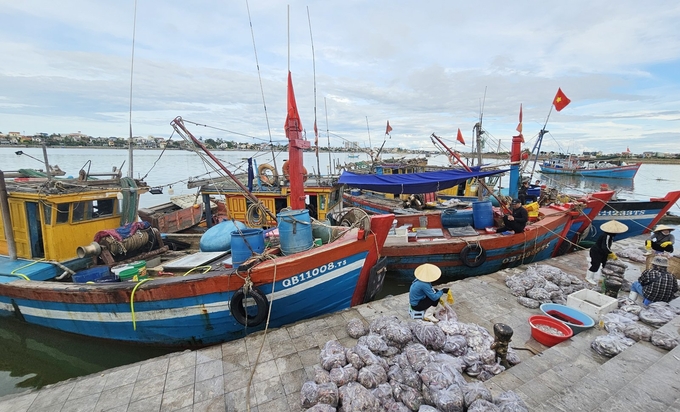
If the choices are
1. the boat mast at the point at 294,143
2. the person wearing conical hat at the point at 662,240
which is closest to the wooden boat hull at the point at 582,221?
the person wearing conical hat at the point at 662,240

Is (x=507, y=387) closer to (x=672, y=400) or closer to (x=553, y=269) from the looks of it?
(x=672, y=400)

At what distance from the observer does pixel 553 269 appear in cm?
669

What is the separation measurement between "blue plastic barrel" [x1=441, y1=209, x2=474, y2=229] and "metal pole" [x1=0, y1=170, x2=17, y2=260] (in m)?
10.8

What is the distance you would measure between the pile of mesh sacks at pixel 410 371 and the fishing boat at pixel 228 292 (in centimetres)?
111

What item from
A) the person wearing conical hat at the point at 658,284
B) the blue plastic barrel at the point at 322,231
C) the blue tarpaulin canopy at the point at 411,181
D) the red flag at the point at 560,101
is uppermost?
the red flag at the point at 560,101

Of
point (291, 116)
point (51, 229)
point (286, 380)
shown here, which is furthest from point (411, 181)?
point (51, 229)

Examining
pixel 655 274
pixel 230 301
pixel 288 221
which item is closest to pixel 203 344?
pixel 230 301

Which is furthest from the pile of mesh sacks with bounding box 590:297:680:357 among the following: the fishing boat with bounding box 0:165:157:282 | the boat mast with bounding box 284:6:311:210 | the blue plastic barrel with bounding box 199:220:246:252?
the fishing boat with bounding box 0:165:157:282

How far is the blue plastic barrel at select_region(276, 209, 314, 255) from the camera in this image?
17.5 ft

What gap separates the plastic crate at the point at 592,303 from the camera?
477 cm

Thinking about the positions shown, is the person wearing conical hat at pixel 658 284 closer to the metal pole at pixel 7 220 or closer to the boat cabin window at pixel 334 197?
the boat cabin window at pixel 334 197

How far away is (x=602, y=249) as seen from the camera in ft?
20.6

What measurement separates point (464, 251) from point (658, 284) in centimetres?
354

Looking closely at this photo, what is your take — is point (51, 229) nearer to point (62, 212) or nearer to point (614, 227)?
point (62, 212)
